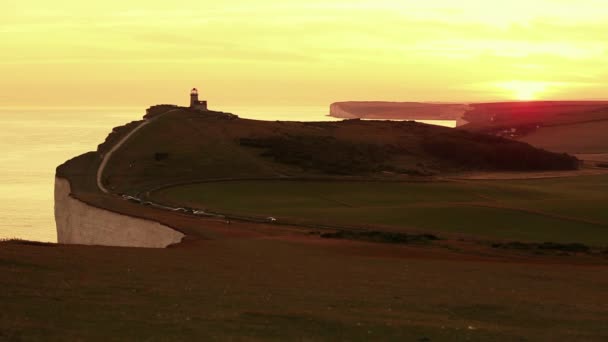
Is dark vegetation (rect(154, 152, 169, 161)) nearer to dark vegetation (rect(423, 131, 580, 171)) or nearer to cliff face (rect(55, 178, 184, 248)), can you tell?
cliff face (rect(55, 178, 184, 248))

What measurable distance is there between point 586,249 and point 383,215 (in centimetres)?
1886

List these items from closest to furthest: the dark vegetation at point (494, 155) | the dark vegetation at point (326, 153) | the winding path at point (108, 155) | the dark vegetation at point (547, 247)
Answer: the dark vegetation at point (547, 247) < the winding path at point (108, 155) < the dark vegetation at point (326, 153) < the dark vegetation at point (494, 155)

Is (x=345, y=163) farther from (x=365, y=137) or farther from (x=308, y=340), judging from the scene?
(x=308, y=340)

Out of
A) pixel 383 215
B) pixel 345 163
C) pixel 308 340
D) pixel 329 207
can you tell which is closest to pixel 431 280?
pixel 308 340

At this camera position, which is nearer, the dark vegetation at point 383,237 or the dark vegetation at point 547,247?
the dark vegetation at point 547,247

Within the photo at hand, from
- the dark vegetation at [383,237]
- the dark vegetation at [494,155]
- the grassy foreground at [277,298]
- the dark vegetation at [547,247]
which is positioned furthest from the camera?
the dark vegetation at [494,155]

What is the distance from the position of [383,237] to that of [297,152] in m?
54.5

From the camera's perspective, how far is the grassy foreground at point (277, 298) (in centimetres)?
1589

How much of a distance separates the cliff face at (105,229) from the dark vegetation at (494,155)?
53.0 metres

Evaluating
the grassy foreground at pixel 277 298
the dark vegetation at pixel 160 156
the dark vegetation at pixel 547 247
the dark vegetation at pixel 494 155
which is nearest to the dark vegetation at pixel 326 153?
the dark vegetation at pixel 494 155

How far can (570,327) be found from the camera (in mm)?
18000

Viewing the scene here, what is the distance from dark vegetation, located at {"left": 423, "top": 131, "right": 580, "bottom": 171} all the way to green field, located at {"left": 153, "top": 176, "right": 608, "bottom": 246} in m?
18.9

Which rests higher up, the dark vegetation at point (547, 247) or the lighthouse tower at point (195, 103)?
the lighthouse tower at point (195, 103)

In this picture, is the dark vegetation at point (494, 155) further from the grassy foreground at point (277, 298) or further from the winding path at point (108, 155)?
the grassy foreground at point (277, 298)
